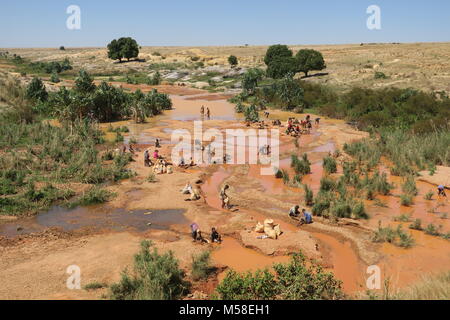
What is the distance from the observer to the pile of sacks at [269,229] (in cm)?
1350

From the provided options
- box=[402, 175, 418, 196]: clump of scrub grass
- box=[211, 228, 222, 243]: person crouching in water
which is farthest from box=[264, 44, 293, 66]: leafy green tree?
box=[211, 228, 222, 243]: person crouching in water

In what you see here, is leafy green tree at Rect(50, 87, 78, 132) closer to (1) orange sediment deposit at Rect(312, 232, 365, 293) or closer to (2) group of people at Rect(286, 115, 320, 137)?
(2) group of people at Rect(286, 115, 320, 137)

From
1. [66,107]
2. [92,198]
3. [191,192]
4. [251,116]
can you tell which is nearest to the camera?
[92,198]

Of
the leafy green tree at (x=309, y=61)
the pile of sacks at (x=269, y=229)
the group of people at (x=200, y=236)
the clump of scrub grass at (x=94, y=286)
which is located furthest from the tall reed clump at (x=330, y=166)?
the leafy green tree at (x=309, y=61)

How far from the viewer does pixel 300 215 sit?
15.7 metres

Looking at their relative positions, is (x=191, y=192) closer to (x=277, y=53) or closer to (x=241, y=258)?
(x=241, y=258)

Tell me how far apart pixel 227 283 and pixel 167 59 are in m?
99.1

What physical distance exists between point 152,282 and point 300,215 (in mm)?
8035

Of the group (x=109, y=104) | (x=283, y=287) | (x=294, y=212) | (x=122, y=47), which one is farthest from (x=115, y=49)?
(x=283, y=287)

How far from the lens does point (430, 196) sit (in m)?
17.2

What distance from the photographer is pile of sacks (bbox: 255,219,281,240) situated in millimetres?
13500

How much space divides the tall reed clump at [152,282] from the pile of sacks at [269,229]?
3.88m

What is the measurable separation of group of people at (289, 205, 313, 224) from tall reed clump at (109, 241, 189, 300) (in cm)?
608

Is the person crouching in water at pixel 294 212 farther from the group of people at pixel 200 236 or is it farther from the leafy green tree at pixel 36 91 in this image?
the leafy green tree at pixel 36 91
